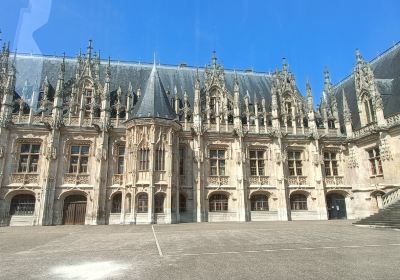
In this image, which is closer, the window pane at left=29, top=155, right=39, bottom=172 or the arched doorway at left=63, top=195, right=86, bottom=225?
the arched doorway at left=63, top=195, right=86, bottom=225

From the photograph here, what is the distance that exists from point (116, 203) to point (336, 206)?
70.3 feet

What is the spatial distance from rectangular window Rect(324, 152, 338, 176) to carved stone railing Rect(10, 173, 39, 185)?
→ 27.2 meters

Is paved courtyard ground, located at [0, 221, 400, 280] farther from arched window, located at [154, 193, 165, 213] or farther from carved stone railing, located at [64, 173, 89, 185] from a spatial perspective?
carved stone railing, located at [64, 173, 89, 185]

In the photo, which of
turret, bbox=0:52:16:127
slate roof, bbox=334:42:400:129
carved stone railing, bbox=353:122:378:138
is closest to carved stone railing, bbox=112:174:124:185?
turret, bbox=0:52:16:127

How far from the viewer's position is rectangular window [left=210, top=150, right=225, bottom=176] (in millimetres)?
27094

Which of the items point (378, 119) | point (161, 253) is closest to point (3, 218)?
point (161, 253)

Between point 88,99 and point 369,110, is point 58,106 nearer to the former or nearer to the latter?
point 88,99

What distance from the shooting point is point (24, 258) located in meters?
8.38

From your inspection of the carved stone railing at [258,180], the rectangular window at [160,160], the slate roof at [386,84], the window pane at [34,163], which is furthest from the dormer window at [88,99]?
the slate roof at [386,84]

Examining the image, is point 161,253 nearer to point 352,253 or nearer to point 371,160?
point 352,253

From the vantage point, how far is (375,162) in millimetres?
25766

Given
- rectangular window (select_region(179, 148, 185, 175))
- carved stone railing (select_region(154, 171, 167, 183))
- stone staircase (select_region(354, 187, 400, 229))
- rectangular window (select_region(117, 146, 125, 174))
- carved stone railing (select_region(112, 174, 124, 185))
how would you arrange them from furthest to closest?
1. rectangular window (select_region(179, 148, 185, 175))
2. rectangular window (select_region(117, 146, 125, 174))
3. carved stone railing (select_region(112, 174, 124, 185))
4. carved stone railing (select_region(154, 171, 167, 183))
5. stone staircase (select_region(354, 187, 400, 229))

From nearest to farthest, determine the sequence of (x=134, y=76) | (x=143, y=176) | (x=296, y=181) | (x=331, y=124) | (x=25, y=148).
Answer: (x=143, y=176) < (x=25, y=148) < (x=296, y=181) < (x=331, y=124) < (x=134, y=76)

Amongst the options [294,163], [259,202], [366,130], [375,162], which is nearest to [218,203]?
[259,202]
